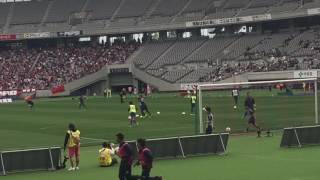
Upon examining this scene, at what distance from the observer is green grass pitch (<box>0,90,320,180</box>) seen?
22.5 meters

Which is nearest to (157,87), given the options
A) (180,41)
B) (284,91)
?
(180,41)

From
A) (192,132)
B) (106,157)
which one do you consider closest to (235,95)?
(192,132)

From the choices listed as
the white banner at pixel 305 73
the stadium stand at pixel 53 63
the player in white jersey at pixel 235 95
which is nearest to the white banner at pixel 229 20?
the white banner at pixel 305 73

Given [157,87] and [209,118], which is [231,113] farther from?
[157,87]

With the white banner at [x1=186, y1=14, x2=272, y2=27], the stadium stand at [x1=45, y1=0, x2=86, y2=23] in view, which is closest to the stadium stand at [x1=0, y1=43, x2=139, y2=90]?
the stadium stand at [x1=45, y1=0, x2=86, y2=23]

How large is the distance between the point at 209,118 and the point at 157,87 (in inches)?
2607

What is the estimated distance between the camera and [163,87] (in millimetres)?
97500

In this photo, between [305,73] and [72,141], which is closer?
[72,141]

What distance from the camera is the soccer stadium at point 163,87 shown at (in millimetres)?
Result: 24828

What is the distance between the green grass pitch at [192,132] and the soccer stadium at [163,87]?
8 cm

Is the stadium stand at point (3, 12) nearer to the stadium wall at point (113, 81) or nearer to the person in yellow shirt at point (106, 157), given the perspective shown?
the stadium wall at point (113, 81)

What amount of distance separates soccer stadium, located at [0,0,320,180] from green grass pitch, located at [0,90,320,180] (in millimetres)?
82

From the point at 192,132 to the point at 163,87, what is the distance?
5999 centimetres

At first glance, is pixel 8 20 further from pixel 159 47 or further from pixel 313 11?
pixel 313 11
